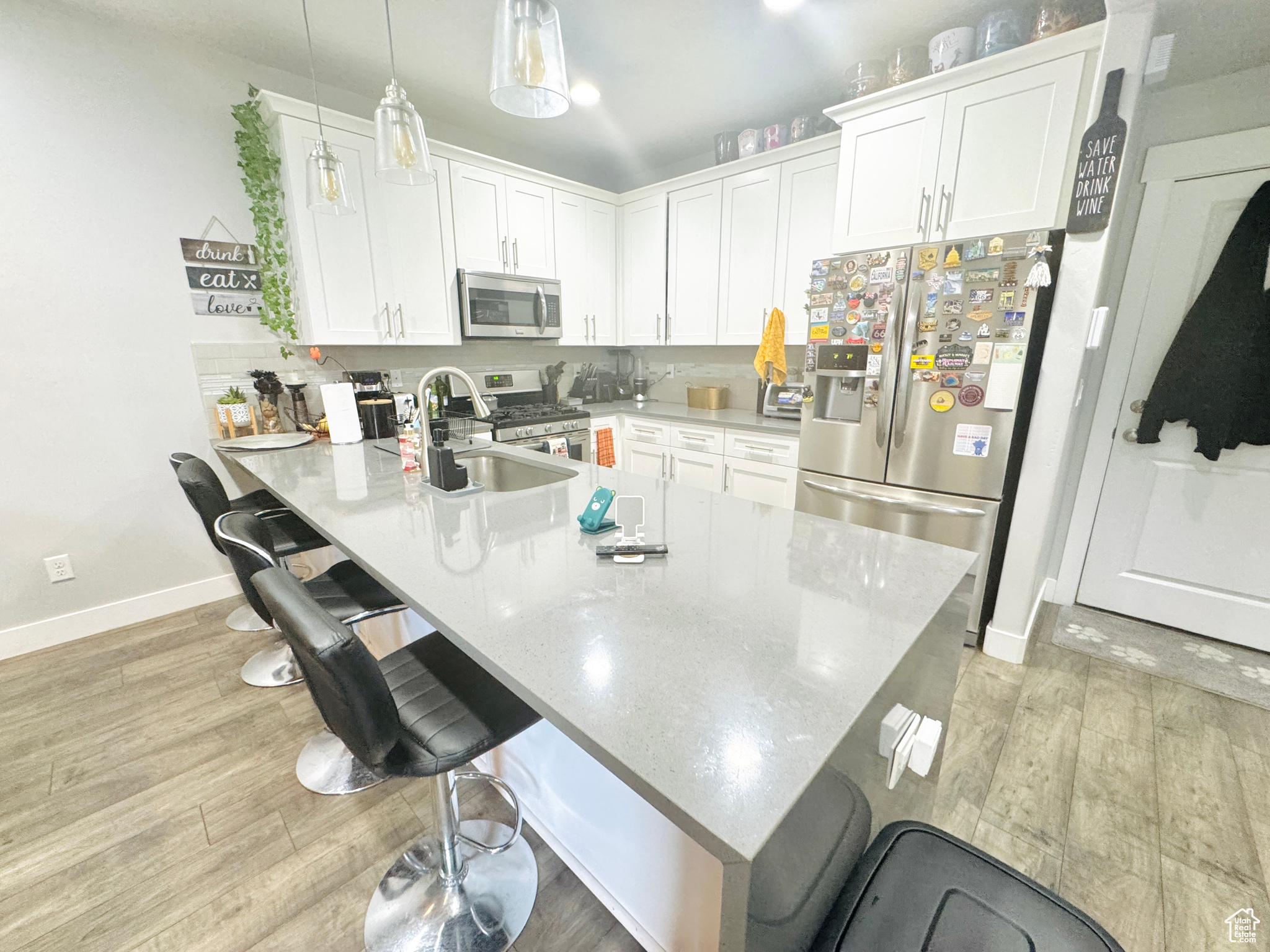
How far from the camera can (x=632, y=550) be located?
104 centimetres

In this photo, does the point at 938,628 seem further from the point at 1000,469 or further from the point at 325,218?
the point at 325,218

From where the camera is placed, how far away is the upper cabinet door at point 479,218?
292cm

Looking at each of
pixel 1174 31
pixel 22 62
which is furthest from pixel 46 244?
pixel 1174 31

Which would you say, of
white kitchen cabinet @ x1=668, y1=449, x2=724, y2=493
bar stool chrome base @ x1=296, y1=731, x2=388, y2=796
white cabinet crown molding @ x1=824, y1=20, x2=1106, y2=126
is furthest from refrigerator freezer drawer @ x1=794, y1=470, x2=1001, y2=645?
bar stool chrome base @ x1=296, y1=731, x2=388, y2=796

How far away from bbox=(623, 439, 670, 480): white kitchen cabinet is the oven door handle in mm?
1140

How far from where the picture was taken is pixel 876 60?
7.57ft

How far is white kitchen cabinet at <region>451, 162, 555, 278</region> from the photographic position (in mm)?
2949

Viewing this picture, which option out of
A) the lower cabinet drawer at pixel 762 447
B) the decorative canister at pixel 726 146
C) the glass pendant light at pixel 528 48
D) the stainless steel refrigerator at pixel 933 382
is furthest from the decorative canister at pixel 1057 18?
the glass pendant light at pixel 528 48

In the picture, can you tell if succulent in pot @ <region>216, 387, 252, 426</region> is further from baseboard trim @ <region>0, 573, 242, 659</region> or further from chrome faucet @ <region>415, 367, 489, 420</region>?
chrome faucet @ <region>415, 367, 489, 420</region>

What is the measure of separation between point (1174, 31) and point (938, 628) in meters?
2.57

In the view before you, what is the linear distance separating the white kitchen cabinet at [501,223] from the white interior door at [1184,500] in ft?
10.4

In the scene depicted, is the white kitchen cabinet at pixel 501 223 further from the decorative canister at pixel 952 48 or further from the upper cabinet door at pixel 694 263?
the decorative canister at pixel 952 48

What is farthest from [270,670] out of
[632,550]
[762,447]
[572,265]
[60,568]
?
[572,265]

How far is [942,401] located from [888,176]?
104 centimetres
